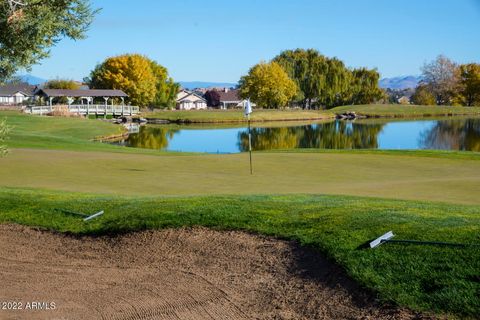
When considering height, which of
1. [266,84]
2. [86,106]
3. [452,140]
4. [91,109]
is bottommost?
[452,140]

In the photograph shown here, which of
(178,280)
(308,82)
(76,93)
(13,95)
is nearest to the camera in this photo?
(178,280)

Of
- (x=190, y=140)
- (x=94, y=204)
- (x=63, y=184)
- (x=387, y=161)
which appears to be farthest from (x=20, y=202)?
(x=190, y=140)

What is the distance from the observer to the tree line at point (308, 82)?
121 metres

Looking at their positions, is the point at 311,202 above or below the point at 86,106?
below

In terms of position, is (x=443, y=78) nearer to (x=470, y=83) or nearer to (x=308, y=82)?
(x=470, y=83)

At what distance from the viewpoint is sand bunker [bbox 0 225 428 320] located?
769 cm

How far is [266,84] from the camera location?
12012 centimetres

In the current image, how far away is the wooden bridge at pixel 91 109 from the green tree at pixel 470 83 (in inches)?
3285

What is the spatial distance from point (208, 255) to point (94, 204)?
4919mm

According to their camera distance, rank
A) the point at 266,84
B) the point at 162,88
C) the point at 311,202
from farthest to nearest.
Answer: the point at 162,88
the point at 266,84
the point at 311,202

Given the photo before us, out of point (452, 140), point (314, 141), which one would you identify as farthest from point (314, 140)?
point (452, 140)

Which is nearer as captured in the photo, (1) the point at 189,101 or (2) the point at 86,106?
(2) the point at 86,106

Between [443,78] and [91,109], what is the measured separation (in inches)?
3907

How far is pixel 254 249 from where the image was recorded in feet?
32.1
